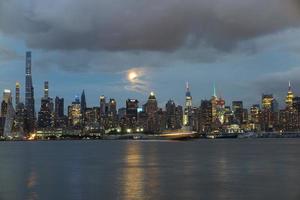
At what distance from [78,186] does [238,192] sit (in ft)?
51.8

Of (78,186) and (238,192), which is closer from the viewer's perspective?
(238,192)

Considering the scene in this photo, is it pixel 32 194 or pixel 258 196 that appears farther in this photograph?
pixel 32 194

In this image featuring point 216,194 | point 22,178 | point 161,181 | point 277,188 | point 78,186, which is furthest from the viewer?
point 22,178

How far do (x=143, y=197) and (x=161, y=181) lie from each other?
557 inches

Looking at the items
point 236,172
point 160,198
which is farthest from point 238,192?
point 236,172

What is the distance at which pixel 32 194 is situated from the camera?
159 feet

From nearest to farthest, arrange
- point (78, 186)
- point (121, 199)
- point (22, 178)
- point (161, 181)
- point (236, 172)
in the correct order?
point (121, 199)
point (78, 186)
point (161, 181)
point (22, 178)
point (236, 172)

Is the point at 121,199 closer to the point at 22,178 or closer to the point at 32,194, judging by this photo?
the point at 32,194

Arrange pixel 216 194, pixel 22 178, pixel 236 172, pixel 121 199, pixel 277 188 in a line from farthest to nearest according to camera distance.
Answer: pixel 236 172, pixel 22 178, pixel 277 188, pixel 216 194, pixel 121 199

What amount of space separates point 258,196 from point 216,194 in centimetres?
380

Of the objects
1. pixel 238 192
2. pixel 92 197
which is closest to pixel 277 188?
pixel 238 192

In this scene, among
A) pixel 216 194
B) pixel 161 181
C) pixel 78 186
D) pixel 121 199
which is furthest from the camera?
pixel 161 181

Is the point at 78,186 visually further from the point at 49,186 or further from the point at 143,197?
the point at 143,197

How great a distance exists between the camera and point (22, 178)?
214ft
